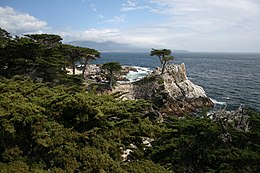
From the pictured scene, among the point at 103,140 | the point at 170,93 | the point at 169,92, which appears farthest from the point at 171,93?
the point at 103,140

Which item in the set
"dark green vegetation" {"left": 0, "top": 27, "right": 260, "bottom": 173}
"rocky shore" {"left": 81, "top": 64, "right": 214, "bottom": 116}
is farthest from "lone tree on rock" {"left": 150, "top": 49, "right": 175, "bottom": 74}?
"dark green vegetation" {"left": 0, "top": 27, "right": 260, "bottom": 173}

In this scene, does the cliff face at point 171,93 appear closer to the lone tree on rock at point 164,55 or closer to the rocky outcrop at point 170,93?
the rocky outcrop at point 170,93

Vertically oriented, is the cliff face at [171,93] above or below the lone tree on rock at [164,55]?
below

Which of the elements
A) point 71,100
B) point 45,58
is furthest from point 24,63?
point 71,100

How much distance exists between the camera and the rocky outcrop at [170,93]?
32.5 metres

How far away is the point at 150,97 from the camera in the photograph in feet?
111

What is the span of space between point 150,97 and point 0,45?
701 inches

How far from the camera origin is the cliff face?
3253cm

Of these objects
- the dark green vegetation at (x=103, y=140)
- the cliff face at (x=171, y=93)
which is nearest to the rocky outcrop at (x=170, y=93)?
the cliff face at (x=171, y=93)

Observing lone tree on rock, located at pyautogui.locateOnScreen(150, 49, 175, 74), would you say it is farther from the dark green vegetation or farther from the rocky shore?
the dark green vegetation

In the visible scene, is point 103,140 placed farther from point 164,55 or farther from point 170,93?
point 164,55

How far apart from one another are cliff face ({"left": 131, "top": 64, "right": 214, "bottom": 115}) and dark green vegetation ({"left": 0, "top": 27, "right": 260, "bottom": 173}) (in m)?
19.8

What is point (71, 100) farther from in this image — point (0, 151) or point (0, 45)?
point (0, 45)

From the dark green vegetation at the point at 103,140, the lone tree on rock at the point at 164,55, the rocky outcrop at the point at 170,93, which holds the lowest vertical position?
the rocky outcrop at the point at 170,93
